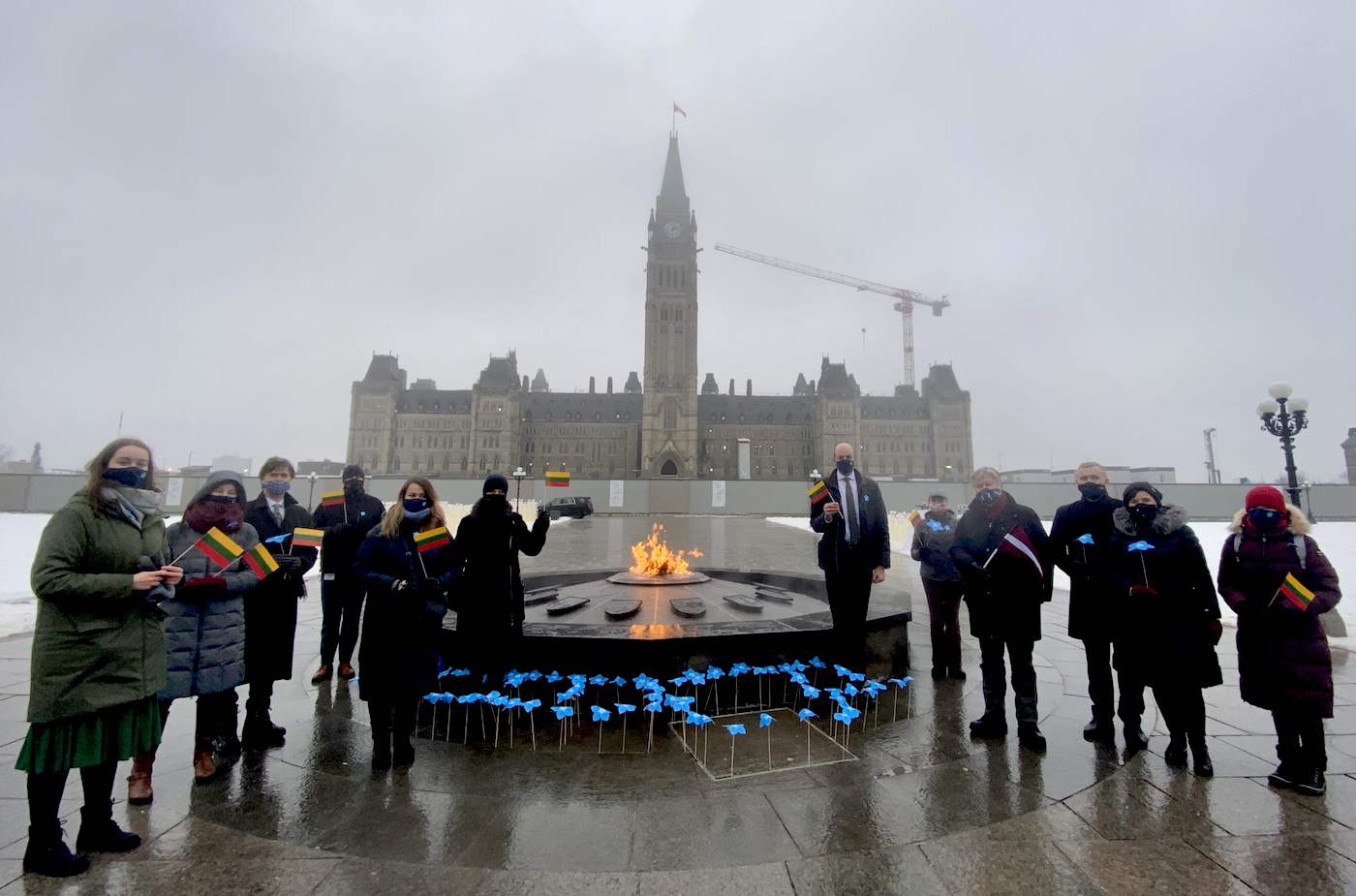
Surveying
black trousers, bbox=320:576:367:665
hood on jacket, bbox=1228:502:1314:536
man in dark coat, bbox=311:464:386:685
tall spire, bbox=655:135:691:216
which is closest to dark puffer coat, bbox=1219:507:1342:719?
hood on jacket, bbox=1228:502:1314:536

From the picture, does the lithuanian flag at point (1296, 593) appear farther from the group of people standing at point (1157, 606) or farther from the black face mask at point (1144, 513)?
the black face mask at point (1144, 513)

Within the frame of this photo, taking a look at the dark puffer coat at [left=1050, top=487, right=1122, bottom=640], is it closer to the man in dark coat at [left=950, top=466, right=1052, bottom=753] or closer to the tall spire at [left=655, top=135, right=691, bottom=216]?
the man in dark coat at [left=950, top=466, right=1052, bottom=753]

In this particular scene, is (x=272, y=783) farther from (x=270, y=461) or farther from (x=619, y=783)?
(x=270, y=461)

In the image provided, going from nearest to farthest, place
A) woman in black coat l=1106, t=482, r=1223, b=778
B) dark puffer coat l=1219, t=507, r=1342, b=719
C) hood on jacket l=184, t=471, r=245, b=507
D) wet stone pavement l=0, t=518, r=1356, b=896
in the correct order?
wet stone pavement l=0, t=518, r=1356, b=896 → dark puffer coat l=1219, t=507, r=1342, b=719 → hood on jacket l=184, t=471, r=245, b=507 → woman in black coat l=1106, t=482, r=1223, b=778

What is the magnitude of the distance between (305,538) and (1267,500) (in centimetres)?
710

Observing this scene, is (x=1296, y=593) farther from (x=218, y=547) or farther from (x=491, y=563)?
(x=218, y=547)

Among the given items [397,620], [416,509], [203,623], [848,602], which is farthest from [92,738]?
[848,602]

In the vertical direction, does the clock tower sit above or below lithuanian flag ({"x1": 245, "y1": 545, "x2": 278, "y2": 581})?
above

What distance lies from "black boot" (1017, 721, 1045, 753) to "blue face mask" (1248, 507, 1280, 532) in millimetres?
2049

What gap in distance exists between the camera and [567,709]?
4367 mm

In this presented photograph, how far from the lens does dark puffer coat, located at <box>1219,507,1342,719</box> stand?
381 cm

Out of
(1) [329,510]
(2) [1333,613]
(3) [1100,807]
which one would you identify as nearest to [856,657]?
(3) [1100,807]

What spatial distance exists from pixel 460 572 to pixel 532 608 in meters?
2.85

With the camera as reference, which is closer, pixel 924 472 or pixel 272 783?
pixel 272 783
